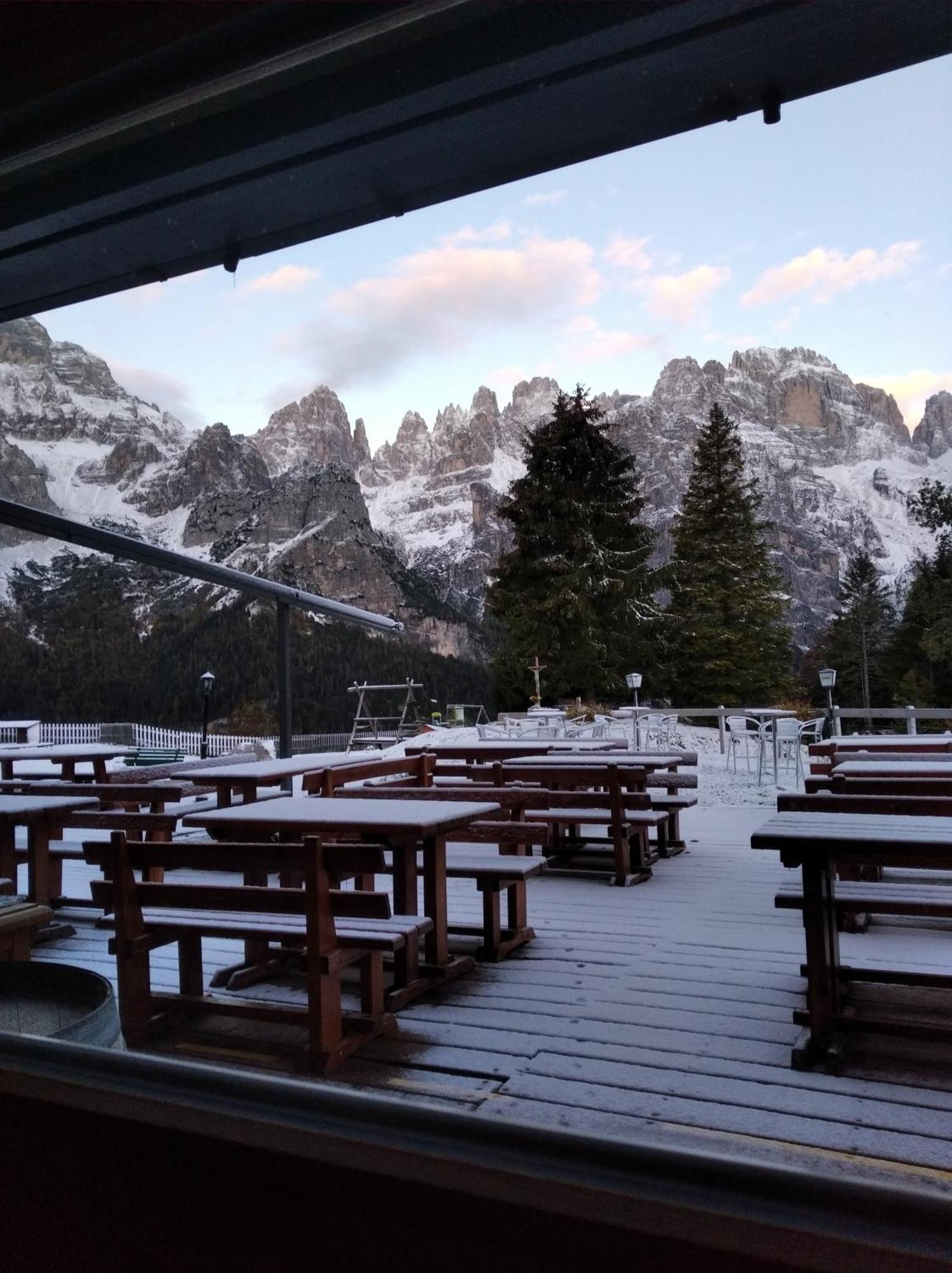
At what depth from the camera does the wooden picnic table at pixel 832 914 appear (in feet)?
6.13

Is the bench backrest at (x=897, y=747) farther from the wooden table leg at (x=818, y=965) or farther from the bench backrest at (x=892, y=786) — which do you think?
the wooden table leg at (x=818, y=965)

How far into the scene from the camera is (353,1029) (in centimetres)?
214

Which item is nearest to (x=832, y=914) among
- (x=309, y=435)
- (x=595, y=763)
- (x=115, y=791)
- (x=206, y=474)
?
(x=595, y=763)

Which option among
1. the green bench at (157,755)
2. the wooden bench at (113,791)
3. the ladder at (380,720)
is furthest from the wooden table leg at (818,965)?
the ladder at (380,720)

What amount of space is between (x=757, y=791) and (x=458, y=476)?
48.8ft

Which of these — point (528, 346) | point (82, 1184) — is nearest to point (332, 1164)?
point (82, 1184)

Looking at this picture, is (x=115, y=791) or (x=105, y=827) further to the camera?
(x=115, y=791)

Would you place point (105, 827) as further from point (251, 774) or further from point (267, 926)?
point (267, 926)

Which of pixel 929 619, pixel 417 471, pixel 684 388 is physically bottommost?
pixel 929 619

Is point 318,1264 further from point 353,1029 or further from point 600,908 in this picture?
point 600,908

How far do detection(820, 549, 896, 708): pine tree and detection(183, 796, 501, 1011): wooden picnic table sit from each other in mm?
19007

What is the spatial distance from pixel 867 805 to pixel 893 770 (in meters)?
0.99

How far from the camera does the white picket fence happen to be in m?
7.84

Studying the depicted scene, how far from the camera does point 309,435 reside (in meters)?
12.4
